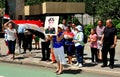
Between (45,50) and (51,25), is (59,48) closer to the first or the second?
(51,25)

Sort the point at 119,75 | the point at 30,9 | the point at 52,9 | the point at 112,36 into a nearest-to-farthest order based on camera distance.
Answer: the point at 119,75 < the point at 112,36 < the point at 52,9 < the point at 30,9

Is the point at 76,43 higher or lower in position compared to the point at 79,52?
higher

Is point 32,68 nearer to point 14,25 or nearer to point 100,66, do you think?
point 100,66

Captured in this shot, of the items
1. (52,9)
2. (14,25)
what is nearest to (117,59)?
(14,25)

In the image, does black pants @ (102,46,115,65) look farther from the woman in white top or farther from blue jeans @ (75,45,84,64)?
the woman in white top

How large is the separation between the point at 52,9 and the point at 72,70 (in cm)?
2376

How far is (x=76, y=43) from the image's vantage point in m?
14.4

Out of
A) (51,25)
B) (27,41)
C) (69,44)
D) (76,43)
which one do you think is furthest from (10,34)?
(76,43)

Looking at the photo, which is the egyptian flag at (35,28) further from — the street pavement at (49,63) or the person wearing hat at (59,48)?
the person wearing hat at (59,48)

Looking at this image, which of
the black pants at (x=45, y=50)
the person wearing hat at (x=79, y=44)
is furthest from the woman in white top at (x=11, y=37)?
the person wearing hat at (x=79, y=44)

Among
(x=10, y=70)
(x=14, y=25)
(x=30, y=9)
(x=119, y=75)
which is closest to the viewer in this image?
(x=119, y=75)

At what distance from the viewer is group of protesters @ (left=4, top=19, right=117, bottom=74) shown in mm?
13344

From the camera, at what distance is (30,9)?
4247cm

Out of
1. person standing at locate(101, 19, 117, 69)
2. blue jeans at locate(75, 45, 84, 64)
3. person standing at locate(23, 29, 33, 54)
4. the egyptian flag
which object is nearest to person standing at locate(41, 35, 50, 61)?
the egyptian flag
